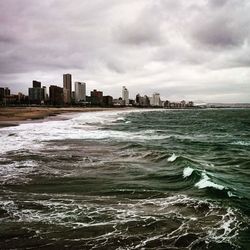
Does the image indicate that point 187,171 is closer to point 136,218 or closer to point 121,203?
point 121,203

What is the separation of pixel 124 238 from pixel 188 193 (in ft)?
16.7

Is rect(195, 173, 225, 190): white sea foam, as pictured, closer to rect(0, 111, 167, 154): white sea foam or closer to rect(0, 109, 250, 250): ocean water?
rect(0, 109, 250, 250): ocean water

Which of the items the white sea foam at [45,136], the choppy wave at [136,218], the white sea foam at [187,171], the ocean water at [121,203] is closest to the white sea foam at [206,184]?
the ocean water at [121,203]

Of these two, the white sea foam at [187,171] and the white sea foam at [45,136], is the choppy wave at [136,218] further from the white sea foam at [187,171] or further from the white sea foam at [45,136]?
the white sea foam at [45,136]

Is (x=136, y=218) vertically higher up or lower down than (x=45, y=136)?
lower down

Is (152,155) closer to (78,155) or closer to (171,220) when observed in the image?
(78,155)

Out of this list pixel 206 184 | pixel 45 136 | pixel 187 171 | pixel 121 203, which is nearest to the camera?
pixel 121 203

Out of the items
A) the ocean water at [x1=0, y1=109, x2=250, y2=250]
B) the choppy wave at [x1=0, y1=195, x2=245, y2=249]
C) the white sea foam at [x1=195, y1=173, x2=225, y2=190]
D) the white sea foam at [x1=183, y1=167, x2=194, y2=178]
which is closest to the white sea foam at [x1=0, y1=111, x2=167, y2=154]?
the ocean water at [x1=0, y1=109, x2=250, y2=250]

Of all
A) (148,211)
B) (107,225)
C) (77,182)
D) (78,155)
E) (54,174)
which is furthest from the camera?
(78,155)

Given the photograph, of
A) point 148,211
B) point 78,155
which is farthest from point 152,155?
point 148,211

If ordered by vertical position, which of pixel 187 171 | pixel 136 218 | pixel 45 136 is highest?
pixel 45 136

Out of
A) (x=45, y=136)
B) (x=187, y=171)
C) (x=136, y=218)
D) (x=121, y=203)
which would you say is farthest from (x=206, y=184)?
(x=45, y=136)

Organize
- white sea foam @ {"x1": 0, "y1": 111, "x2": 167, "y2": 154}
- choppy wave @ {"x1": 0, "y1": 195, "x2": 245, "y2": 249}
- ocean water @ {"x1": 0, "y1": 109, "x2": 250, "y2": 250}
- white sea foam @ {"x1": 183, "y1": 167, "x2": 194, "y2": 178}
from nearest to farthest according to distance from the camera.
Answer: ocean water @ {"x1": 0, "y1": 109, "x2": 250, "y2": 250} < choppy wave @ {"x1": 0, "y1": 195, "x2": 245, "y2": 249} < white sea foam @ {"x1": 183, "y1": 167, "x2": 194, "y2": 178} < white sea foam @ {"x1": 0, "y1": 111, "x2": 167, "y2": 154}

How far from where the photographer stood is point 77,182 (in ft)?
48.4
